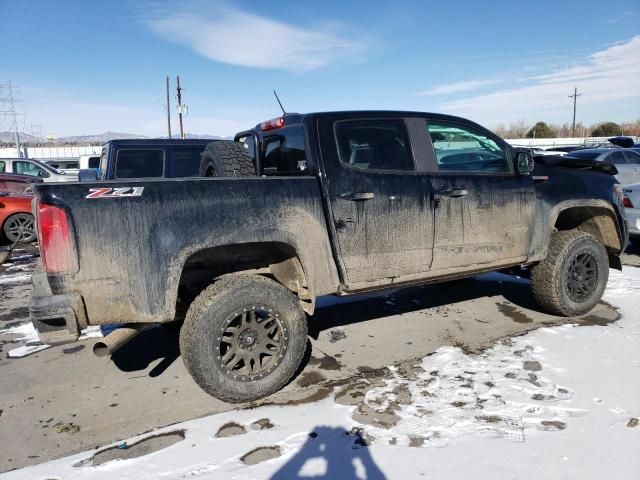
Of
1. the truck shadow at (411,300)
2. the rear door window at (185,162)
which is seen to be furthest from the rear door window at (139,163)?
the truck shadow at (411,300)

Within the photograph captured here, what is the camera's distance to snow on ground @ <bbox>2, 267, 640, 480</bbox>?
2.45 m

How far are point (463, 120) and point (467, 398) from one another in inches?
95.5

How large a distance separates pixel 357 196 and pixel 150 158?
4902 millimetres

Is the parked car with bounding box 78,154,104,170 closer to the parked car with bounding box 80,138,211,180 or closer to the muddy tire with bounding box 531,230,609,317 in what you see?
the parked car with bounding box 80,138,211,180

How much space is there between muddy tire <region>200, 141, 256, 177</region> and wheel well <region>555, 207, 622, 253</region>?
126 inches

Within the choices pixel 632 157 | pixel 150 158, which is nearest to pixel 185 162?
pixel 150 158

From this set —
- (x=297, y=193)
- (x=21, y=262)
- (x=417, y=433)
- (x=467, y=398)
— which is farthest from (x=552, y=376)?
(x=21, y=262)

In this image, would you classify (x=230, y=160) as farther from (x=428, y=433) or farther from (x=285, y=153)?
(x=428, y=433)

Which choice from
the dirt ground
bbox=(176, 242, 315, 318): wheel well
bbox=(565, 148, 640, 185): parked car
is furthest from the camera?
bbox=(565, 148, 640, 185): parked car

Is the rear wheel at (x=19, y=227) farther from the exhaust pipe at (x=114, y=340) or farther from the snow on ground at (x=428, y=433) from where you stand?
the snow on ground at (x=428, y=433)

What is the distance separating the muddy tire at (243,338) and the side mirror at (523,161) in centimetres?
239

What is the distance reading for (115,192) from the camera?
→ 9.00 feet

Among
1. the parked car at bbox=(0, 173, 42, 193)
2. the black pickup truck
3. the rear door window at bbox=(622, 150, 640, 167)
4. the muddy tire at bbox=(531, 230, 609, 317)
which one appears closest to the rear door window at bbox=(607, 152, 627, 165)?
the rear door window at bbox=(622, 150, 640, 167)

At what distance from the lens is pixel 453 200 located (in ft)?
12.7
